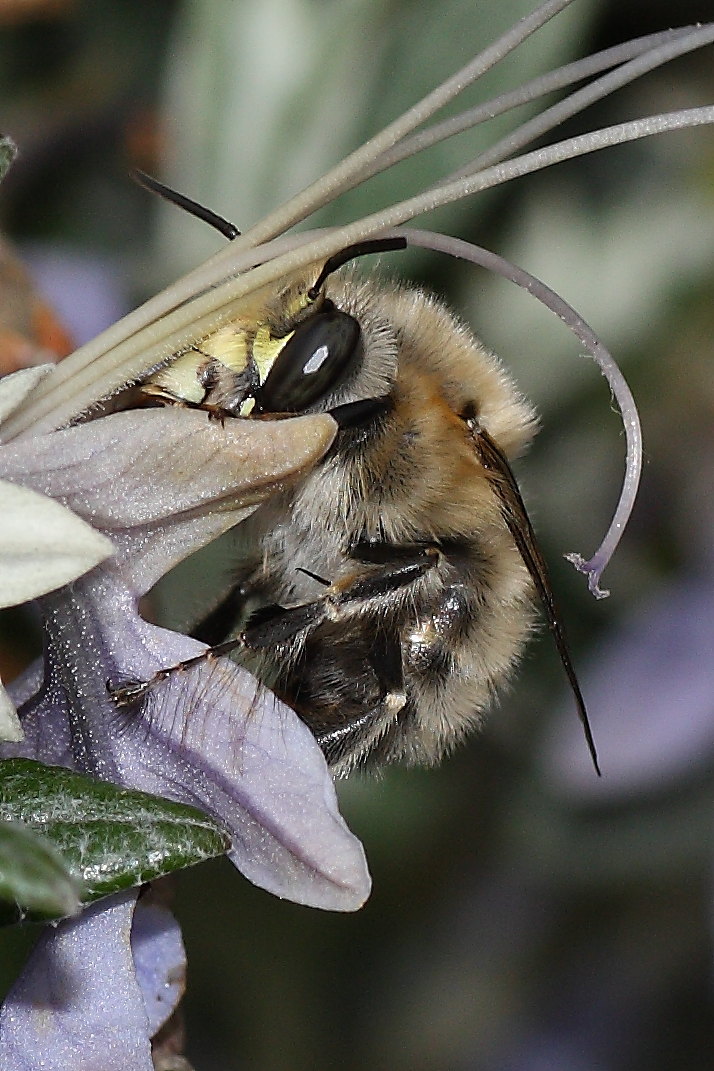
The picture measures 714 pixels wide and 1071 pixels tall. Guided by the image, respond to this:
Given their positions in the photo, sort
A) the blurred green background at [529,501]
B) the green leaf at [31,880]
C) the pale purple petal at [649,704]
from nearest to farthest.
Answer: the green leaf at [31,880], the blurred green background at [529,501], the pale purple petal at [649,704]

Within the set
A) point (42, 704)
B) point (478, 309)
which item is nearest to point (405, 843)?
point (478, 309)

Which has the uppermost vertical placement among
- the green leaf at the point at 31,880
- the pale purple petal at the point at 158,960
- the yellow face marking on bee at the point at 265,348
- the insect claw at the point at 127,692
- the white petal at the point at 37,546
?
the yellow face marking on bee at the point at 265,348

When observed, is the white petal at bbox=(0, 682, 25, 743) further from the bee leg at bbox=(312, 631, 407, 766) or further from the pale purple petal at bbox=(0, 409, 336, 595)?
the bee leg at bbox=(312, 631, 407, 766)

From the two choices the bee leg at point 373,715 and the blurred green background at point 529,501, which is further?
the blurred green background at point 529,501

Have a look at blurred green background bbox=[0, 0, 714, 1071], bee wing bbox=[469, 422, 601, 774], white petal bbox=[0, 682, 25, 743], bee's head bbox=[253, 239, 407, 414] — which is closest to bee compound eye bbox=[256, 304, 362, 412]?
bee's head bbox=[253, 239, 407, 414]

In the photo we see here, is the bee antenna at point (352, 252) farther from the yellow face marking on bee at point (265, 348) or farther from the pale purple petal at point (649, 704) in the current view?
the pale purple petal at point (649, 704)

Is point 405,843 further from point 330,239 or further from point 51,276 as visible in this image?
point 330,239

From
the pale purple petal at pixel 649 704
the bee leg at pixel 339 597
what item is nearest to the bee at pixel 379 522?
the bee leg at pixel 339 597
